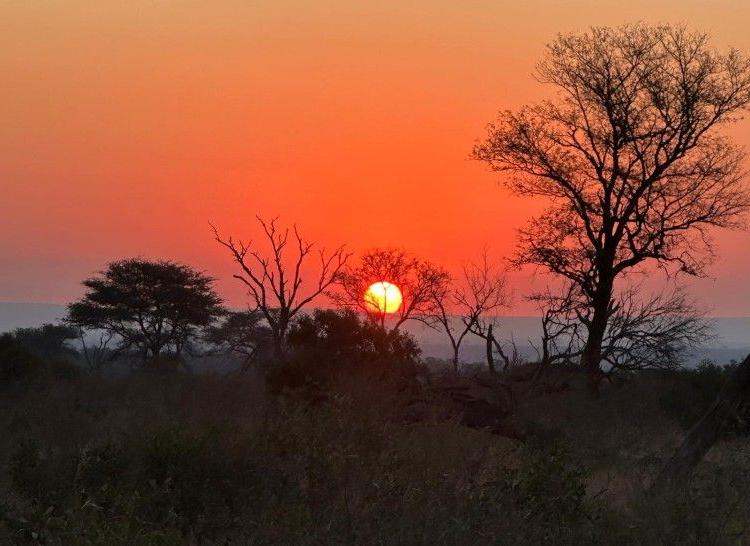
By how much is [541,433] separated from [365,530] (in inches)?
411

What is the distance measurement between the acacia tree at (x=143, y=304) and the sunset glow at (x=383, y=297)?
8887 millimetres

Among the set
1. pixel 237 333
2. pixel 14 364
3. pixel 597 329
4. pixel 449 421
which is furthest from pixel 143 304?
pixel 449 421

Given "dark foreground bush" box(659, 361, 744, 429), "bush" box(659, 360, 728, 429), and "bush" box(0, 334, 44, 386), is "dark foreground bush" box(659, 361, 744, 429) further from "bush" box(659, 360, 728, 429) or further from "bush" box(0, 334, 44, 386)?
"bush" box(0, 334, 44, 386)

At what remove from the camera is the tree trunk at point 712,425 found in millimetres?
9805

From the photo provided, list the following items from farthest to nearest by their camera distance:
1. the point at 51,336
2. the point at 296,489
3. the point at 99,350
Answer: the point at 51,336 < the point at 99,350 < the point at 296,489

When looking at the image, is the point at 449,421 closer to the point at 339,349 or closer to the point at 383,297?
the point at 339,349

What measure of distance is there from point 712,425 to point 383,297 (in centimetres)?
3455

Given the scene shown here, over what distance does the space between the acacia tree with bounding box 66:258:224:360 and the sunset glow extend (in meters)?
8.89

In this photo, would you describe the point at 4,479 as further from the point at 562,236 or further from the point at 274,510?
the point at 562,236

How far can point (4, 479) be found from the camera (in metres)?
10.4

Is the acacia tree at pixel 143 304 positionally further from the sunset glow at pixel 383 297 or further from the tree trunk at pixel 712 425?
the tree trunk at pixel 712 425

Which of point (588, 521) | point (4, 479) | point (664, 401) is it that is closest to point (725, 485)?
point (588, 521)

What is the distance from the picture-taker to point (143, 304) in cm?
4075

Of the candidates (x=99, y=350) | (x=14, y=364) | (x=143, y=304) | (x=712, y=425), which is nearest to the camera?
(x=712, y=425)
